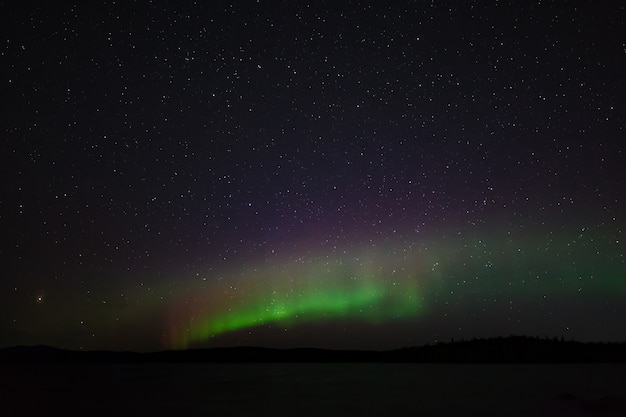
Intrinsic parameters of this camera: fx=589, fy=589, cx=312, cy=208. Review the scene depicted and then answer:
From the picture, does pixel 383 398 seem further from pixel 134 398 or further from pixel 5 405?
pixel 5 405

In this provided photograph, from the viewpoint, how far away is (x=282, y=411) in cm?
3416

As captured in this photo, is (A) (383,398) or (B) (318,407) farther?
(A) (383,398)

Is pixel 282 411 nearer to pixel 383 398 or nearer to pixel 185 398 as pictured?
pixel 383 398

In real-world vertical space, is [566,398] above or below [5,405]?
below

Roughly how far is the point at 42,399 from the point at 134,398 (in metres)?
6.84

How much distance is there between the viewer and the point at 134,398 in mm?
44938

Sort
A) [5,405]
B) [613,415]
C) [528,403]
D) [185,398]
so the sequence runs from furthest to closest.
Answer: [185,398] → [5,405] → [528,403] → [613,415]

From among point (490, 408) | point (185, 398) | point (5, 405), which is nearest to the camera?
point (490, 408)

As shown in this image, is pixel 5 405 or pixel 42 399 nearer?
pixel 5 405

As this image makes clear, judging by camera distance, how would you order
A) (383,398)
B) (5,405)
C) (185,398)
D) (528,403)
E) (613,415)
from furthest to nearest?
(185,398) → (383,398) → (5,405) → (528,403) → (613,415)

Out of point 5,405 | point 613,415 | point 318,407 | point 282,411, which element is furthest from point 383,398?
point 5,405

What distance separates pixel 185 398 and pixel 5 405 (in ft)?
39.7

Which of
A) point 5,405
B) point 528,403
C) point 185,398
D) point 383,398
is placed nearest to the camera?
point 528,403

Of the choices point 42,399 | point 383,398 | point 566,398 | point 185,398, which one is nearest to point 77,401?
point 42,399
